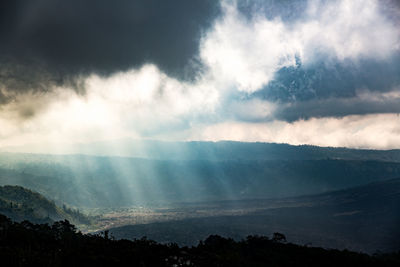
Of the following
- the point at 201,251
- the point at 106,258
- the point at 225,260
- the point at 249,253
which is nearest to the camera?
the point at 106,258

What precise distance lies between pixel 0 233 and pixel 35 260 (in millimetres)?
39213

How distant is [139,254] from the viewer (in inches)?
3110

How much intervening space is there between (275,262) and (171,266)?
91.2 feet

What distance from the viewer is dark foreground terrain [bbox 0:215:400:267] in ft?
223

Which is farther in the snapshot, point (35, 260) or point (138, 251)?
point (138, 251)

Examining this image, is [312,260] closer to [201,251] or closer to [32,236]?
[201,251]

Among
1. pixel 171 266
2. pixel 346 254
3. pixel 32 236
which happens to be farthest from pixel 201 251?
pixel 32 236

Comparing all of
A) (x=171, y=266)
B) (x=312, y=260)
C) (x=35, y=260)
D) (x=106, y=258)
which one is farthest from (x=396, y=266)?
(x=35, y=260)

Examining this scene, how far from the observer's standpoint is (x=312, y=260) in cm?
9269

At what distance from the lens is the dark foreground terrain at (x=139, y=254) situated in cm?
6806

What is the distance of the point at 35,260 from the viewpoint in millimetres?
63000

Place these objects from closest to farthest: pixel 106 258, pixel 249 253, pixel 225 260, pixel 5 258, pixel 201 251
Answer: pixel 5 258
pixel 106 258
pixel 225 260
pixel 201 251
pixel 249 253

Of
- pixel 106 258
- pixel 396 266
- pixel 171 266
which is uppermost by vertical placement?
pixel 106 258

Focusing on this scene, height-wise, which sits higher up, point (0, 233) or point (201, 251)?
point (0, 233)
